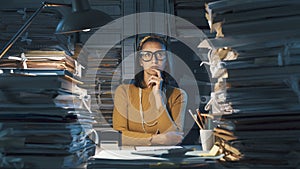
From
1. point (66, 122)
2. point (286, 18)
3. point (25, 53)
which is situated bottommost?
point (66, 122)

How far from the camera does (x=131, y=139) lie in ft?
7.02

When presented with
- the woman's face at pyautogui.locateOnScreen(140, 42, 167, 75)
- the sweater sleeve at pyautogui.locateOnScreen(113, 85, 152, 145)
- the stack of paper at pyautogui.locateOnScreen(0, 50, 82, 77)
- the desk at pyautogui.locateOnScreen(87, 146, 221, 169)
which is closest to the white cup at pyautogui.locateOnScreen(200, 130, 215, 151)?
the desk at pyautogui.locateOnScreen(87, 146, 221, 169)

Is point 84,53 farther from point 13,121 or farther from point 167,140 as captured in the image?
point 13,121

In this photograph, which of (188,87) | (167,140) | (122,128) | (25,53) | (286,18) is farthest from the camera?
(188,87)

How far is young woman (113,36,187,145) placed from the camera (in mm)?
2502

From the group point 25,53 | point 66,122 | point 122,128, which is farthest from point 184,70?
point 66,122

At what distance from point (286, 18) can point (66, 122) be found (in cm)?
37

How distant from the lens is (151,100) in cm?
264

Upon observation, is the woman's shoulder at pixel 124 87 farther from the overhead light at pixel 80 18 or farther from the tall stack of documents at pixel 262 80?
Answer: the tall stack of documents at pixel 262 80

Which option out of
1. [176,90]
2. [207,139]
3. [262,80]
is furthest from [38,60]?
[262,80]

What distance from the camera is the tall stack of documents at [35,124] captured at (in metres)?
0.55

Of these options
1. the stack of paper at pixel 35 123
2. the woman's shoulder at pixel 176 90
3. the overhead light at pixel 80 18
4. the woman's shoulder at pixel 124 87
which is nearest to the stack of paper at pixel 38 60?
the woman's shoulder at pixel 124 87

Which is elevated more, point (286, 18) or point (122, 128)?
point (286, 18)

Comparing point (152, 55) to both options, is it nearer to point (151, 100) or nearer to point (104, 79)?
point (151, 100)
